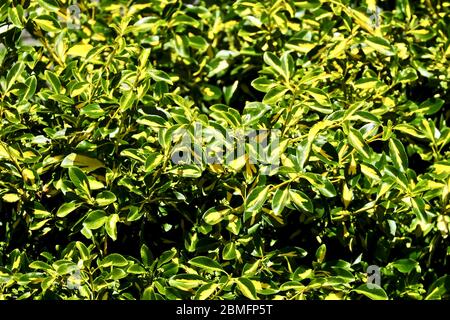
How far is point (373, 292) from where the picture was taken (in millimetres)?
2090

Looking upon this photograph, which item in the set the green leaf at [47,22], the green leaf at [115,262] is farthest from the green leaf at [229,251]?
the green leaf at [47,22]

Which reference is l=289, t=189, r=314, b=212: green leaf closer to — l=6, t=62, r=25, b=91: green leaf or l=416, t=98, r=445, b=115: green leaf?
l=416, t=98, r=445, b=115: green leaf

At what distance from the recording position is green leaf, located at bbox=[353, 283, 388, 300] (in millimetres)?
2080

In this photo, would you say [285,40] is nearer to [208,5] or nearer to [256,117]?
[208,5]

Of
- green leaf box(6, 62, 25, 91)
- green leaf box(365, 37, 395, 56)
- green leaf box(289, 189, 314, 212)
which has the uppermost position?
green leaf box(6, 62, 25, 91)

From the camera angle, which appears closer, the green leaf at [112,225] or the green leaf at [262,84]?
the green leaf at [112,225]

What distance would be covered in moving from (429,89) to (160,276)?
130 cm

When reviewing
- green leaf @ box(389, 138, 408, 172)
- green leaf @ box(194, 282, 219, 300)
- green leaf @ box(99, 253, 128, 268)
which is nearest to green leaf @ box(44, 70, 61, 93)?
green leaf @ box(99, 253, 128, 268)

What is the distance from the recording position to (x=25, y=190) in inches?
85.6

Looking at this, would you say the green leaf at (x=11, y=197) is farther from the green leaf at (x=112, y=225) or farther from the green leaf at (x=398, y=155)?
the green leaf at (x=398, y=155)

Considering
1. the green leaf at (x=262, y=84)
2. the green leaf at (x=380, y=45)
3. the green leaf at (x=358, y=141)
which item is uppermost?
the green leaf at (x=380, y=45)

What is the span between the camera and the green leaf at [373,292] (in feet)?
6.82

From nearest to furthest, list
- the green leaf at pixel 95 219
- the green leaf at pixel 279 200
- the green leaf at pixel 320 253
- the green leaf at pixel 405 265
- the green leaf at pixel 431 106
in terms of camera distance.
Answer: the green leaf at pixel 279 200 < the green leaf at pixel 95 219 < the green leaf at pixel 320 253 < the green leaf at pixel 405 265 < the green leaf at pixel 431 106
